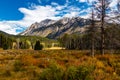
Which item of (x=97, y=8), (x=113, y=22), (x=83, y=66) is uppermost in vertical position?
(x=97, y=8)

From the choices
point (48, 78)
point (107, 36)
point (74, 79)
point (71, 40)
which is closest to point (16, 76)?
point (48, 78)

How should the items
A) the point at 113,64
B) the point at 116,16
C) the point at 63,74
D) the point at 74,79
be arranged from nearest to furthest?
the point at 74,79 → the point at 63,74 → the point at 113,64 → the point at 116,16

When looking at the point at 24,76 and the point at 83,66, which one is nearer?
the point at 83,66

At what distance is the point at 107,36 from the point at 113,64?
1678 centimetres

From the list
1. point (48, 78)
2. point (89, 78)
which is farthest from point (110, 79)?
point (48, 78)

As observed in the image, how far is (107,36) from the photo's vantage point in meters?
29.5

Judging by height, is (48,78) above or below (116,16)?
below

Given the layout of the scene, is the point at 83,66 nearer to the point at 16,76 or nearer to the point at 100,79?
the point at 100,79

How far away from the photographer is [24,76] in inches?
442

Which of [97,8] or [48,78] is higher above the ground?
[97,8]

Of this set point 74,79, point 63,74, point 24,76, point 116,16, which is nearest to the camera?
point 74,79

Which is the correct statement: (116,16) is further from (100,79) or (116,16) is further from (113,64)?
(100,79)

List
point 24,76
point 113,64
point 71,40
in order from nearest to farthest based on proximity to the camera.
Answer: point 24,76 → point 113,64 → point 71,40

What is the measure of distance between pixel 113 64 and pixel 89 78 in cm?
516
